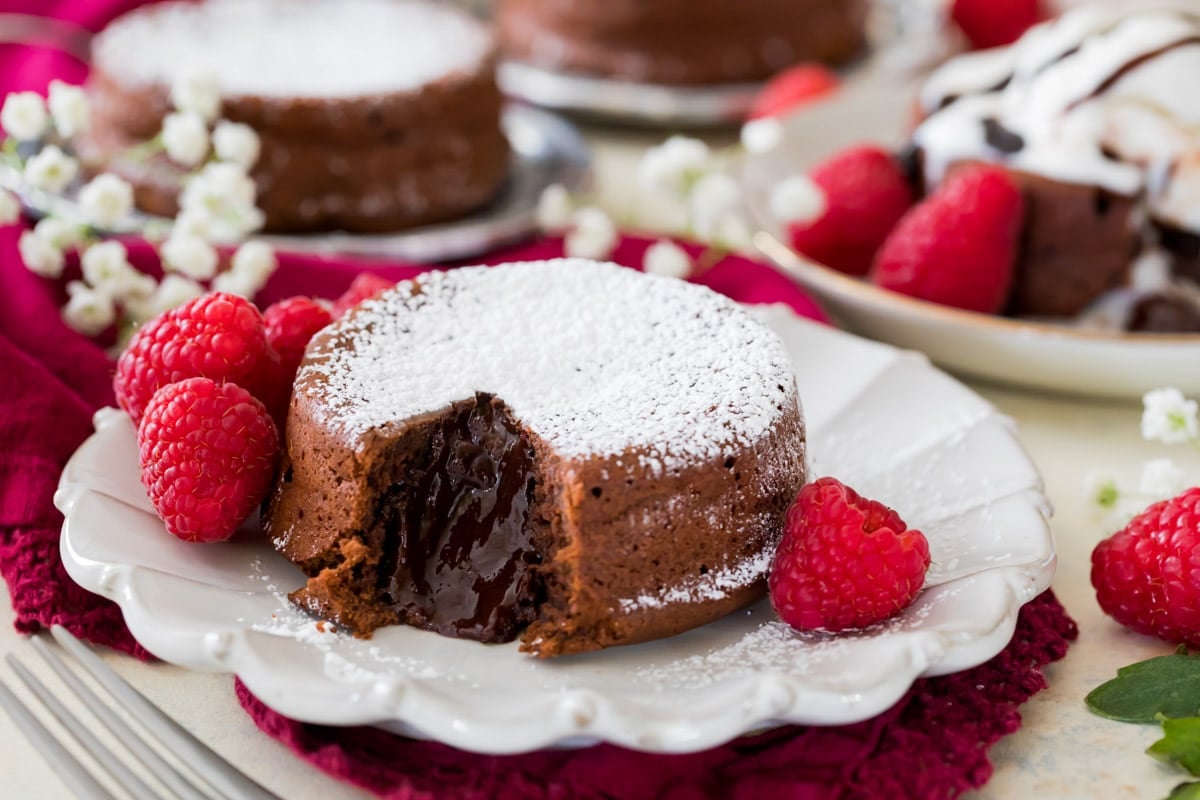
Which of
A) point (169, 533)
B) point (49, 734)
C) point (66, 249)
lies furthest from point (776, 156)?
point (49, 734)

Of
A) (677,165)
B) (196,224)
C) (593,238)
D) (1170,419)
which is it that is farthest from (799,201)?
(196,224)

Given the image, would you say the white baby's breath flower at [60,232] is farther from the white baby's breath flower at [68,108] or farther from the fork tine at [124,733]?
the fork tine at [124,733]

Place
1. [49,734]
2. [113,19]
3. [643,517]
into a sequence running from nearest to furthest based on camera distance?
[49,734] → [643,517] → [113,19]

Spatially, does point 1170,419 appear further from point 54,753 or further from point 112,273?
point 112,273

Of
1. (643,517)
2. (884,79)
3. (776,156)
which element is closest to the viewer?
(643,517)

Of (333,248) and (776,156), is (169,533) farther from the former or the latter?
(776,156)

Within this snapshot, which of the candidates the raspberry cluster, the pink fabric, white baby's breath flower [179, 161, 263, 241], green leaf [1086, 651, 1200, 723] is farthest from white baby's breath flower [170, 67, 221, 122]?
green leaf [1086, 651, 1200, 723]
